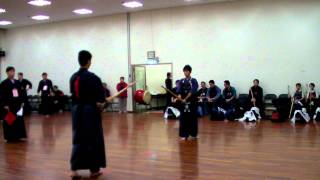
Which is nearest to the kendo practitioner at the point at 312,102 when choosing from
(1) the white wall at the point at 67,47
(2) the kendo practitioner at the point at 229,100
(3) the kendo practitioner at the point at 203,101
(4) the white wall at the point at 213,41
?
(4) the white wall at the point at 213,41

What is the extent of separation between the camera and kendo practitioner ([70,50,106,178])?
188 inches

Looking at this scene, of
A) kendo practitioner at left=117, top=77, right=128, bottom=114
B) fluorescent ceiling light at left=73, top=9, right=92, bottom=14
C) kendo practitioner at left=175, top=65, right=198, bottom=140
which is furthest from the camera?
kendo practitioner at left=117, top=77, right=128, bottom=114

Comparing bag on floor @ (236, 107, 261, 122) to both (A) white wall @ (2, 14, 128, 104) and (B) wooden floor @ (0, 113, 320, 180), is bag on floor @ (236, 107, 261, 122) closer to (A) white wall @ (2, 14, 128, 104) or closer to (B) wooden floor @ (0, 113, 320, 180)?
Result: (B) wooden floor @ (0, 113, 320, 180)

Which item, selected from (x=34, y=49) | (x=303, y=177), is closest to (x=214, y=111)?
(x=303, y=177)

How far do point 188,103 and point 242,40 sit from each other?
21.2 feet

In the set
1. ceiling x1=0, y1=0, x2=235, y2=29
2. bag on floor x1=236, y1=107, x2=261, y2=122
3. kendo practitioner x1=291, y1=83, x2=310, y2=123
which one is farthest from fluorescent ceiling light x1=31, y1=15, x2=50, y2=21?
kendo practitioner x1=291, y1=83, x2=310, y2=123

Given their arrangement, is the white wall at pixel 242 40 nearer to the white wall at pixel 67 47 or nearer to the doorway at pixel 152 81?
the doorway at pixel 152 81

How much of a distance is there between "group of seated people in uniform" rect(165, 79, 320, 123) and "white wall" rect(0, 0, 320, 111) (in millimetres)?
797

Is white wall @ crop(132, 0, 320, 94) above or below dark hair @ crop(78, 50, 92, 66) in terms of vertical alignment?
above

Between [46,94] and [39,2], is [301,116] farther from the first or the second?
[46,94]

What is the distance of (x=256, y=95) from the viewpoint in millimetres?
12383

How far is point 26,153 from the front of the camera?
6.83 meters

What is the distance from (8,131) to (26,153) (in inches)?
62.3

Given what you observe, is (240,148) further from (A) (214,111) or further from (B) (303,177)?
(A) (214,111)
